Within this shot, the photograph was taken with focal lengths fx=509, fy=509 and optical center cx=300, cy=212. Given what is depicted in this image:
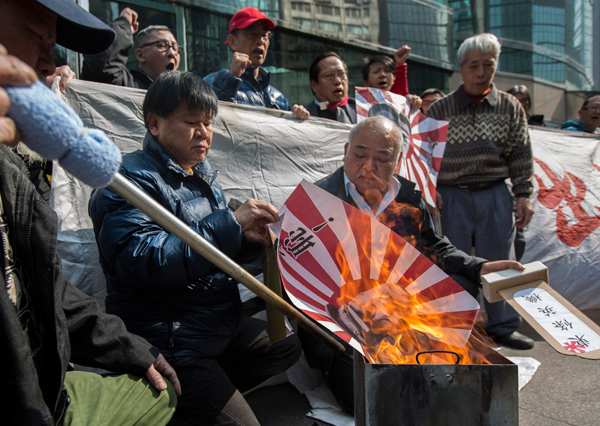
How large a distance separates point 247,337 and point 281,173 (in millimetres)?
1494

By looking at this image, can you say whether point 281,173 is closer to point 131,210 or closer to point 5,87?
point 131,210

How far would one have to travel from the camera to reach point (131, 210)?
1.89m

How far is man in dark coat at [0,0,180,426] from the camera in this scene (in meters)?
1.15

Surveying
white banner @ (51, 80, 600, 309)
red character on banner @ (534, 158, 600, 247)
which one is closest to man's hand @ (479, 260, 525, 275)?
white banner @ (51, 80, 600, 309)

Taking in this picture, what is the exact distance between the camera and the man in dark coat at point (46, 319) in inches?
45.2

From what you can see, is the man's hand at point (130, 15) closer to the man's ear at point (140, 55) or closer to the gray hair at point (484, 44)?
the man's ear at point (140, 55)

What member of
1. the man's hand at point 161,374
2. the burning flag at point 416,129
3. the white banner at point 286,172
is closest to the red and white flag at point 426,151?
the burning flag at point 416,129

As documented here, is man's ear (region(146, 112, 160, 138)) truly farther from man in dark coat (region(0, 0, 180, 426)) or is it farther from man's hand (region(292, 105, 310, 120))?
man's hand (region(292, 105, 310, 120))

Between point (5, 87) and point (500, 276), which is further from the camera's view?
point (500, 276)

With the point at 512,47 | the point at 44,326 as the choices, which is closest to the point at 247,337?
the point at 44,326

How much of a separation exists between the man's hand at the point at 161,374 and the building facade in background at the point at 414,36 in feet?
9.01

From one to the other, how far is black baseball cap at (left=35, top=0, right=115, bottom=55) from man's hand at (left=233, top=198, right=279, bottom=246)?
2.48 feet

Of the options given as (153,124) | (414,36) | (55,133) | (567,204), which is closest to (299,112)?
(153,124)

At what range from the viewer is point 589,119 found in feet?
19.9
